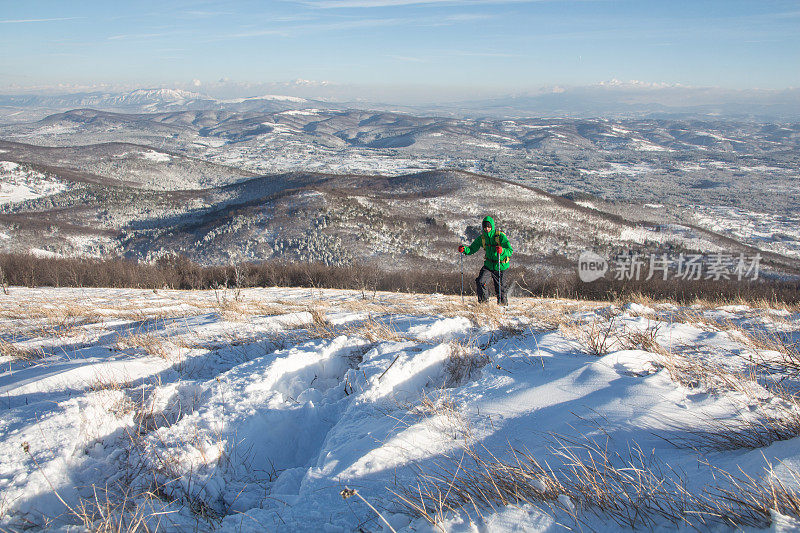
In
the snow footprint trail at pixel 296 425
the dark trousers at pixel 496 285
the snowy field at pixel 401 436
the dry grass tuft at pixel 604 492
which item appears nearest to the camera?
the dry grass tuft at pixel 604 492

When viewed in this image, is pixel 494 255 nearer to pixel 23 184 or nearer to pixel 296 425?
pixel 296 425

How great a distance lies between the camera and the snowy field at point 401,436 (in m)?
1.49

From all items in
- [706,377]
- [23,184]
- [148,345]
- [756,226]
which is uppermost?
[706,377]

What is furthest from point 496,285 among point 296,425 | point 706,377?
point 296,425

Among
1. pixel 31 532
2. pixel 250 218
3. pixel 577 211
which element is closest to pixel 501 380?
pixel 31 532

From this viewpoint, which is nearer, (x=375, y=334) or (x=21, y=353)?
(x=21, y=353)

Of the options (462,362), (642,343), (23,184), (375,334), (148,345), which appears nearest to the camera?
(462,362)

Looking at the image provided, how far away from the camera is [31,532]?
1589mm

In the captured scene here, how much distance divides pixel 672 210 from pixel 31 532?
85.3 metres

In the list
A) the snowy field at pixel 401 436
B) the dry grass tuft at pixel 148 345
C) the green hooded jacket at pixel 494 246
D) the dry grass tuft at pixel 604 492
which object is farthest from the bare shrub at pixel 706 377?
the green hooded jacket at pixel 494 246

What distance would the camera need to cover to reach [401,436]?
2.09 m

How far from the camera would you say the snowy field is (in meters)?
1.49

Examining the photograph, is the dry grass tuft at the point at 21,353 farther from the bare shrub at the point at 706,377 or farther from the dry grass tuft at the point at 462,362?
the bare shrub at the point at 706,377

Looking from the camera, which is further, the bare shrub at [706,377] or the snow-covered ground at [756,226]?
the snow-covered ground at [756,226]
